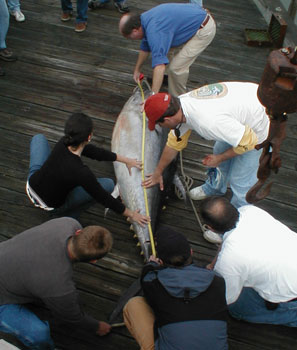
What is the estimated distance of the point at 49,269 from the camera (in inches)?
84.8

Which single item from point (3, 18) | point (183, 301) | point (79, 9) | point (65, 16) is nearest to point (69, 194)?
point (183, 301)

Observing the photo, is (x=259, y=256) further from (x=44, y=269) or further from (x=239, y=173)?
(x=44, y=269)

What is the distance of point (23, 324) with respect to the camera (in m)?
2.32

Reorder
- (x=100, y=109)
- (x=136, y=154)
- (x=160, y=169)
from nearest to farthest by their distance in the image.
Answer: (x=160, y=169), (x=136, y=154), (x=100, y=109)

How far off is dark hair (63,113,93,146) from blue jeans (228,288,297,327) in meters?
1.68

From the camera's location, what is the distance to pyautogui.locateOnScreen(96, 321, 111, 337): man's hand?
259cm

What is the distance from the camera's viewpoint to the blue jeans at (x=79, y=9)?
5.83 metres

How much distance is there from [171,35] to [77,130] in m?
1.98

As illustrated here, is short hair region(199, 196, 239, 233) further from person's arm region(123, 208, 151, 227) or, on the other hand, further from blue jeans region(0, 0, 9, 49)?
blue jeans region(0, 0, 9, 49)

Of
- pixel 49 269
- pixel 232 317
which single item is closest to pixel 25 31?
pixel 49 269

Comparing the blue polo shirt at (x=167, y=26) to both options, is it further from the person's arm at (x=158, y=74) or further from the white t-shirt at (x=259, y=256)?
the white t-shirt at (x=259, y=256)

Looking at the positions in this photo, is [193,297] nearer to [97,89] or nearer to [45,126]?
[45,126]

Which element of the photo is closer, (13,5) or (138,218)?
(138,218)

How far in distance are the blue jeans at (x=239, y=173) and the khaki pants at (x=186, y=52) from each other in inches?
59.3
